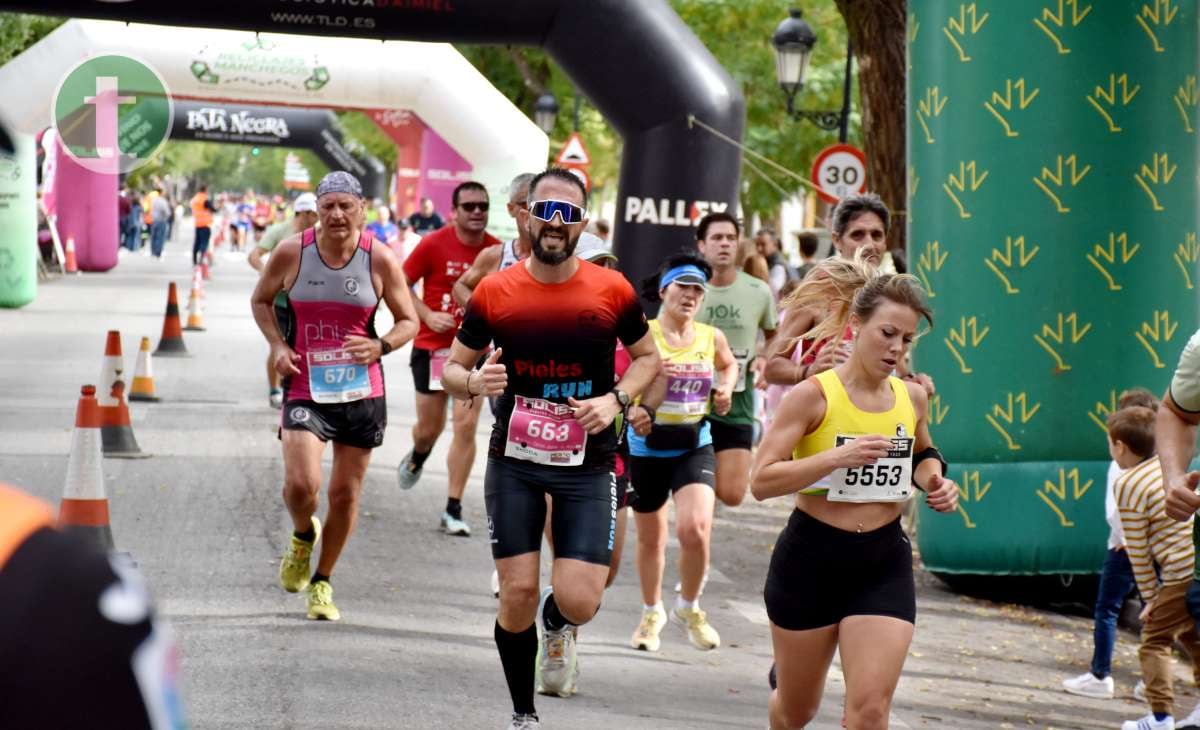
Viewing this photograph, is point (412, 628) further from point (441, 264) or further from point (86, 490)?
point (441, 264)

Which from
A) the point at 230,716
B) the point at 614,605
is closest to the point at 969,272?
the point at 614,605

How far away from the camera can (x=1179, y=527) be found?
7582 mm

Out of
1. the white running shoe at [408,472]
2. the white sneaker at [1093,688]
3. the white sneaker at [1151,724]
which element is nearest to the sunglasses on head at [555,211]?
the white sneaker at [1151,724]

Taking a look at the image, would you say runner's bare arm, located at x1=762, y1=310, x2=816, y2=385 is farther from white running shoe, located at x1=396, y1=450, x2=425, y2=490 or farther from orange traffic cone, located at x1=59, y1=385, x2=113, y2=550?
white running shoe, located at x1=396, y1=450, x2=425, y2=490

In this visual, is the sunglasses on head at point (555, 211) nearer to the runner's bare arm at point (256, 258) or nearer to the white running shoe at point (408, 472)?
the white running shoe at point (408, 472)

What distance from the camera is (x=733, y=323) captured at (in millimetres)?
9352

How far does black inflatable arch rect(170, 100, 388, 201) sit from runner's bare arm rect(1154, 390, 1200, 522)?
38491 mm

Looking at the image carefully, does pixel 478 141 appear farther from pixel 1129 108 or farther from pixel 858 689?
pixel 858 689

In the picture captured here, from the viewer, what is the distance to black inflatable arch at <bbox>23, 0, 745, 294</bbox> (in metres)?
13.8

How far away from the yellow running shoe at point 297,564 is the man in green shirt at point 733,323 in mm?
2016

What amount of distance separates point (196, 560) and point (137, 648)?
840cm

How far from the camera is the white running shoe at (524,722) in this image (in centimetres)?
616

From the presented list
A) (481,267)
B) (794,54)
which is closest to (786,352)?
(481,267)

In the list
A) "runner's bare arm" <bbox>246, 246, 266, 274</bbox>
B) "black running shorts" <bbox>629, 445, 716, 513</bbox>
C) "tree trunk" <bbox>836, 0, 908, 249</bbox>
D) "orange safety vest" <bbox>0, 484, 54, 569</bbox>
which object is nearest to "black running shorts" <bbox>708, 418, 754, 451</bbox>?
"black running shorts" <bbox>629, 445, 716, 513</bbox>
